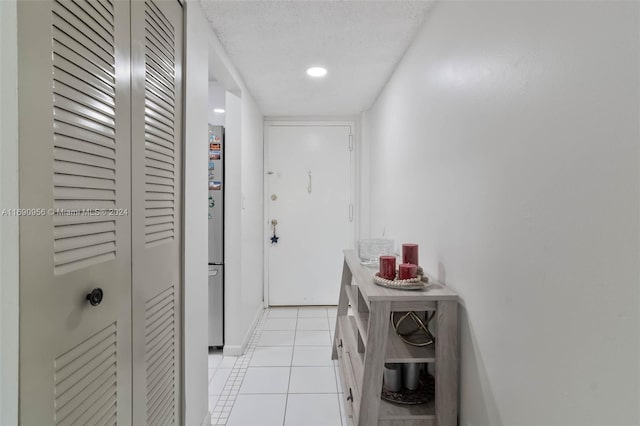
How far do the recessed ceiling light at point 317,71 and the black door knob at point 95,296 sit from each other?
2.10 metres

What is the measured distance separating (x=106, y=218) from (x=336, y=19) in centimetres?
152

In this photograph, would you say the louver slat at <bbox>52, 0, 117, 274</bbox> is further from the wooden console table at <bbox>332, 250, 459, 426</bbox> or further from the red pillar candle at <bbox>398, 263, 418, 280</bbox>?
the red pillar candle at <bbox>398, 263, 418, 280</bbox>

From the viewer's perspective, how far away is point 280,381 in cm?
229

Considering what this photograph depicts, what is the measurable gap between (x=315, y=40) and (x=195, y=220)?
129cm

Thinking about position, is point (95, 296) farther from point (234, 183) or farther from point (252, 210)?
point (252, 210)

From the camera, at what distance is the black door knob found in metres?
0.85

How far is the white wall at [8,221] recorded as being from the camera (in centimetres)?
63

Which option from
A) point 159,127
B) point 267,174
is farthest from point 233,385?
point 267,174

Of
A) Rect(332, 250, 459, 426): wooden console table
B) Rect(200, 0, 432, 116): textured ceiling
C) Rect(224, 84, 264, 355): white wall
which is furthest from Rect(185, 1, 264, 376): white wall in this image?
Rect(332, 250, 459, 426): wooden console table

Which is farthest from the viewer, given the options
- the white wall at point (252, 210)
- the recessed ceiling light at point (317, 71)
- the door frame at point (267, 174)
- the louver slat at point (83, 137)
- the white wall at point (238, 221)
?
the door frame at point (267, 174)

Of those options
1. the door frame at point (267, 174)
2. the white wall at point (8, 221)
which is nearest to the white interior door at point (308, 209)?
the door frame at point (267, 174)

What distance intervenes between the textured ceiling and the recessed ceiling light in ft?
0.15

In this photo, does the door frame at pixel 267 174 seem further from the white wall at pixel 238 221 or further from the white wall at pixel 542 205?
the white wall at pixel 542 205

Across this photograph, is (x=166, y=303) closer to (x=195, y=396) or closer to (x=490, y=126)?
(x=195, y=396)
